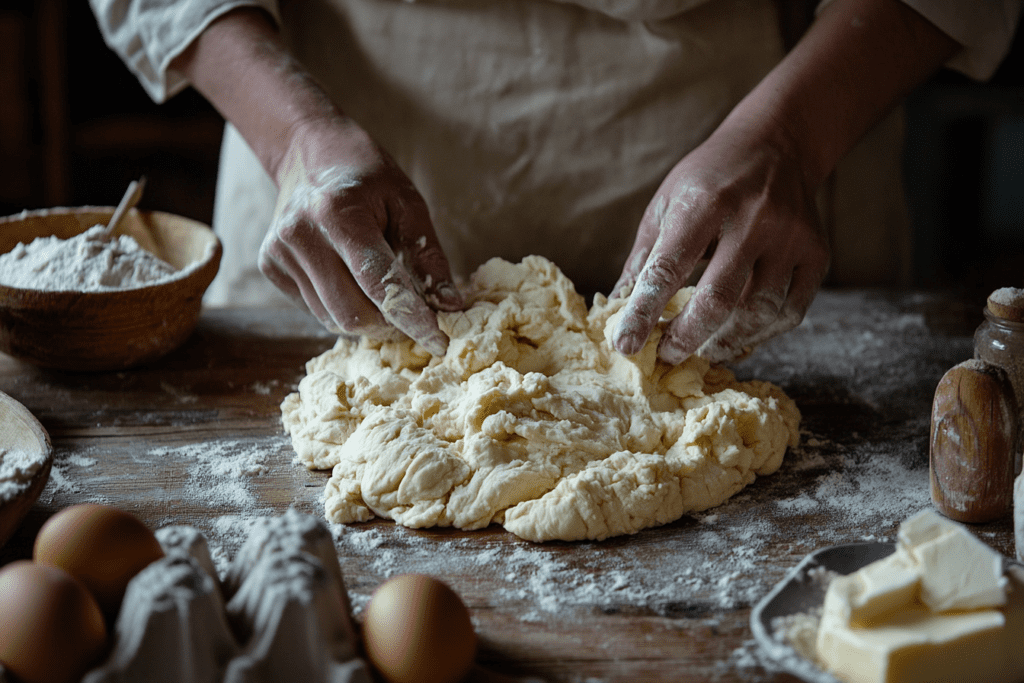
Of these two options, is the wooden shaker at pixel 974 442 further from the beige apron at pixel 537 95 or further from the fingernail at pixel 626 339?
the beige apron at pixel 537 95

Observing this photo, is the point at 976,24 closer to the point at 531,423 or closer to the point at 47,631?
the point at 531,423

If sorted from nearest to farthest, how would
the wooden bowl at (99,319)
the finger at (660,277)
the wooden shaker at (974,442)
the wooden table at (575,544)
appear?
the wooden table at (575,544), the wooden shaker at (974,442), the finger at (660,277), the wooden bowl at (99,319)

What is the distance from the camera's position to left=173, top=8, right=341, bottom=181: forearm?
74.0 inches

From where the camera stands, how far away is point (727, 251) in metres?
1.60

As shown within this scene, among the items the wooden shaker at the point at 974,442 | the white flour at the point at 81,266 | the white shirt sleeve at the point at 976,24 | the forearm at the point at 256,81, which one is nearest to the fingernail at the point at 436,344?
the forearm at the point at 256,81

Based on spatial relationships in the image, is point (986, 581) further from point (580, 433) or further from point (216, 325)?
point (216, 325)

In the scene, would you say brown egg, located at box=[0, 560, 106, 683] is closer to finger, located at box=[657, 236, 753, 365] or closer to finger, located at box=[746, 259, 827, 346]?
finger, located at box=[657, 236, 753, 365]

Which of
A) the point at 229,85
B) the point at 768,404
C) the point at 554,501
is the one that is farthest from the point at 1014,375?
the point at 229,85

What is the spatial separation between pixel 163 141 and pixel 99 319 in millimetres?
2904

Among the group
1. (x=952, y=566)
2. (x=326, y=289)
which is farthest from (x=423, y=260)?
(x=952, y=566)

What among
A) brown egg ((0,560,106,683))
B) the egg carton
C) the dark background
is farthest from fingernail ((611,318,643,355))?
the dark background

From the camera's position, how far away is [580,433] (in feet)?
4.95

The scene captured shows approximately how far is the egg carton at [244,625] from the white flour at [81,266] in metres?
1.04

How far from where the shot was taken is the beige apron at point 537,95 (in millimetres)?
2039
